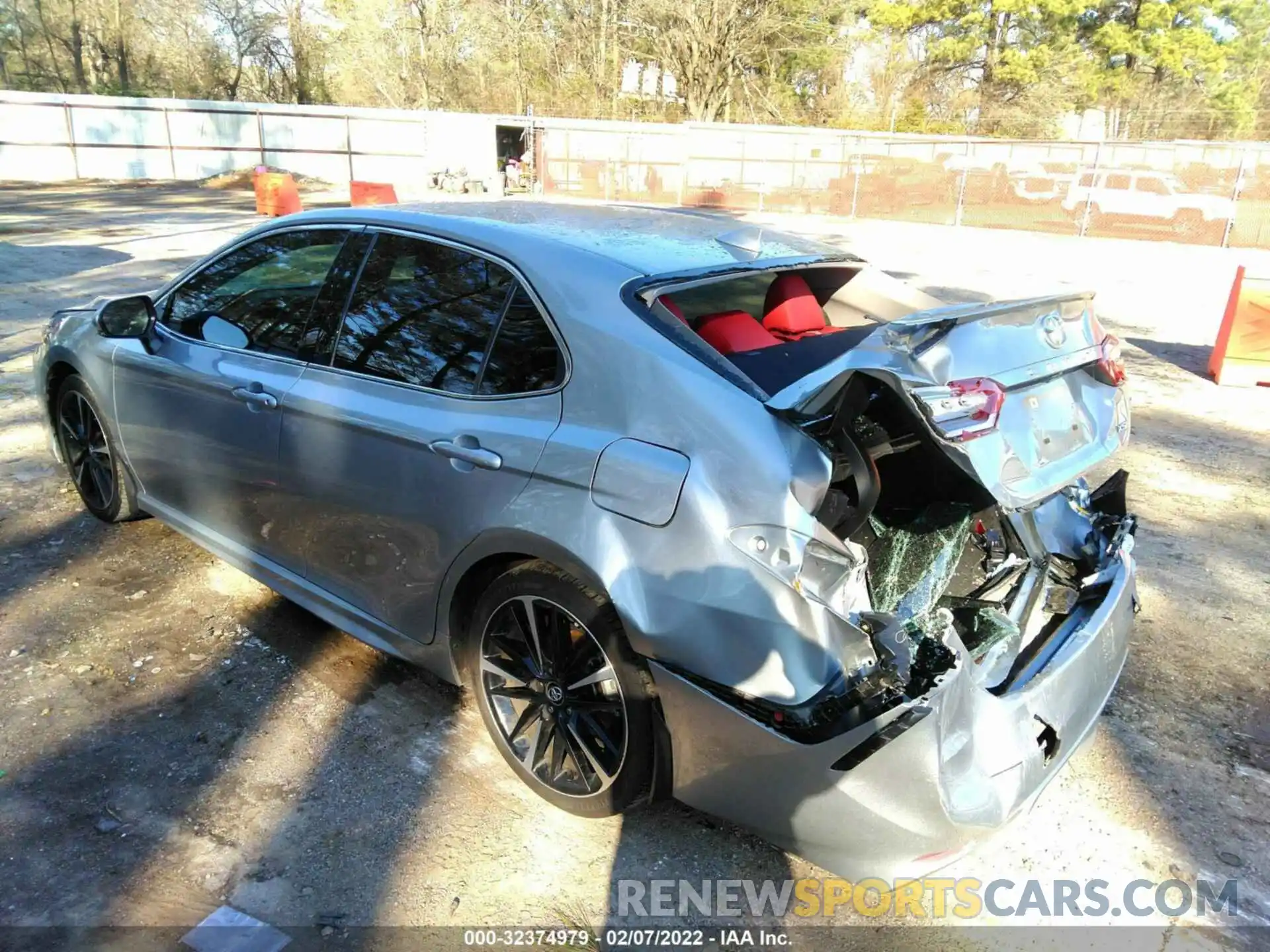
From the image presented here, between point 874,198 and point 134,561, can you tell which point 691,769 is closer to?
point 134,561

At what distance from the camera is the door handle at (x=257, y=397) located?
10.3 ft

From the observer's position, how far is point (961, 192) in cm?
2500

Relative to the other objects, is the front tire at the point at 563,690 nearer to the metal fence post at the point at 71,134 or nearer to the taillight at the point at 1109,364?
the taillight at the point at 1109,364

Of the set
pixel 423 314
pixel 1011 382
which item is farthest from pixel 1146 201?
pixel 423 314

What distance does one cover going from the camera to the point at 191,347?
356cm

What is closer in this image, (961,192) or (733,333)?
(733,333)

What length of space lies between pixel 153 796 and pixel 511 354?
1.75 meters

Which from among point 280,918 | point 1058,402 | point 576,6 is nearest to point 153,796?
point 280,918

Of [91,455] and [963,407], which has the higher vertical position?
[963,407]

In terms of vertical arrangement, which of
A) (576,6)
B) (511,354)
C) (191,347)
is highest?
(576,6)

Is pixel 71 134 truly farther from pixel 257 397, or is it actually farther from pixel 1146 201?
pixel 257 397

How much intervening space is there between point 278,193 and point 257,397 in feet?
60.4

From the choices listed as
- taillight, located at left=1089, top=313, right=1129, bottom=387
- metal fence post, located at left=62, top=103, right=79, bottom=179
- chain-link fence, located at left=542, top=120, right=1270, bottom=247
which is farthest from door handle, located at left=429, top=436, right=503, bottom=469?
metal fence post, located at left=62, top=103, right=79, bottom=179

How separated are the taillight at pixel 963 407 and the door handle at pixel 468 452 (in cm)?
116
